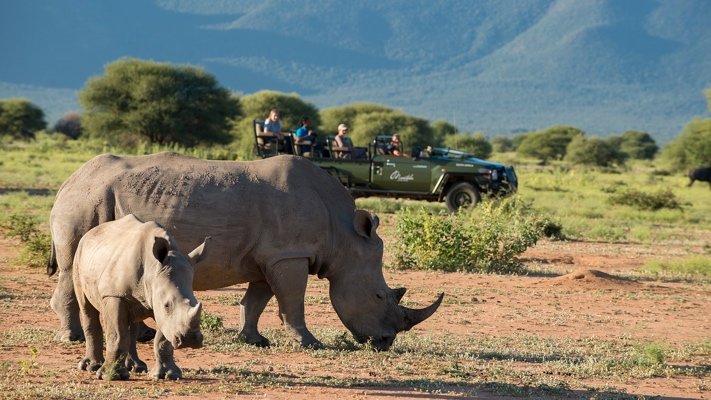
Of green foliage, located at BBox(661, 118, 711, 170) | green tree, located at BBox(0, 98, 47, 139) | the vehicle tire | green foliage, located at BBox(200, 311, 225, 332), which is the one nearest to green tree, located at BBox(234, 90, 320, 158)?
green tree, located at BBox(0, 98, 47, 139)

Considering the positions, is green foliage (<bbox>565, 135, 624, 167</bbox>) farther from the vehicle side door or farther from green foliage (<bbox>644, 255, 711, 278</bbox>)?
green foliage (<bbox>644, 255, 711, 278</bbox>)

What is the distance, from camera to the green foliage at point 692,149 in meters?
56.2

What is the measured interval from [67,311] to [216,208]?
1.51 m

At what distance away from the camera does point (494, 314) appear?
551 inches

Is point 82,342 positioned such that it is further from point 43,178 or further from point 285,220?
point 43,178

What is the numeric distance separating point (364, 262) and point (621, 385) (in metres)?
2.42

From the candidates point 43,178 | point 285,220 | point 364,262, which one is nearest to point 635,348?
point 364,262

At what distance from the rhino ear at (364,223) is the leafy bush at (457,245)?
6754mm

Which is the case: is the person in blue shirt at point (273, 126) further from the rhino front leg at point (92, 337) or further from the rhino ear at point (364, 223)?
the rhino front leg at point (92, 337)

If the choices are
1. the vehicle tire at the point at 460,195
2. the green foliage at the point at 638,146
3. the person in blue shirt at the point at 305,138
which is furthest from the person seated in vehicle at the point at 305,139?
the green foliage at the point at 638,146

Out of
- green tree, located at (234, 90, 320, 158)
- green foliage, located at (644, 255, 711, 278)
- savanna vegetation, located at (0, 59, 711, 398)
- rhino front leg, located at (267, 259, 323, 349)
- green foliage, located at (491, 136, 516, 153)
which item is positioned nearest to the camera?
savanna vegetation, located at (0, 59, 711, 398)

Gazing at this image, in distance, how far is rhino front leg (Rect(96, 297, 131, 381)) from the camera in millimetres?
8805

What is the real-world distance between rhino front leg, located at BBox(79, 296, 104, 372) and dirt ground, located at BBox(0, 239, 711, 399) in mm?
121

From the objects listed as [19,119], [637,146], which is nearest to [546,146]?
[637,146]
